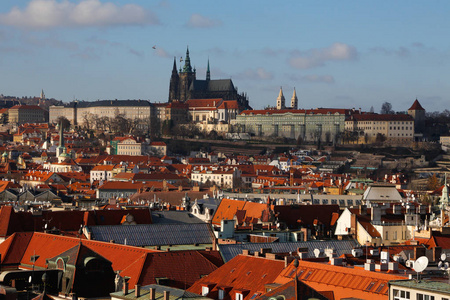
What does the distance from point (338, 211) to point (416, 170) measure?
94213 mm

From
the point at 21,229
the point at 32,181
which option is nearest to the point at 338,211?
the point at 21,229

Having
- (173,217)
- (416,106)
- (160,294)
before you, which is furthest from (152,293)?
(416,106)

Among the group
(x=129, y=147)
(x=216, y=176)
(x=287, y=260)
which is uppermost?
(x=287, y=260)

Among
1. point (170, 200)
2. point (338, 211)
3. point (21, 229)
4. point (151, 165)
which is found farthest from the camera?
point (151, 165)

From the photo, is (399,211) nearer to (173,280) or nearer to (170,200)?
(173,280)

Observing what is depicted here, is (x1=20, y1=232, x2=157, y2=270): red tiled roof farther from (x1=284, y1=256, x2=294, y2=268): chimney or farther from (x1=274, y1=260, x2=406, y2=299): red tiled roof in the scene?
(x1=274, y1=260, x2=406, y2=299): red tiled roof

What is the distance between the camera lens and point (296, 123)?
7032 inches

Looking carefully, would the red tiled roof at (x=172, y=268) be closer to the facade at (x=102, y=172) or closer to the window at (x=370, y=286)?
the window at (x=370, y=286)

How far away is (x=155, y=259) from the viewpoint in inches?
1123

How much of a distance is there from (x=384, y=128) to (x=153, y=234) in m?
133

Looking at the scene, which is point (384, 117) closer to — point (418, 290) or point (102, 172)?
point (102, 172)

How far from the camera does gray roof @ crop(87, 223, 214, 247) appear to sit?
36.9 metres

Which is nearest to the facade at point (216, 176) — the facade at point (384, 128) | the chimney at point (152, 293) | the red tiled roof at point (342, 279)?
the facade at point (384, 128)

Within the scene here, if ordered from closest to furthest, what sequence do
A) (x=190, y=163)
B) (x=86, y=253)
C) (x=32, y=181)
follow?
(x=86, y=253) < (x=32, y=181) < (x=190, y=163)
